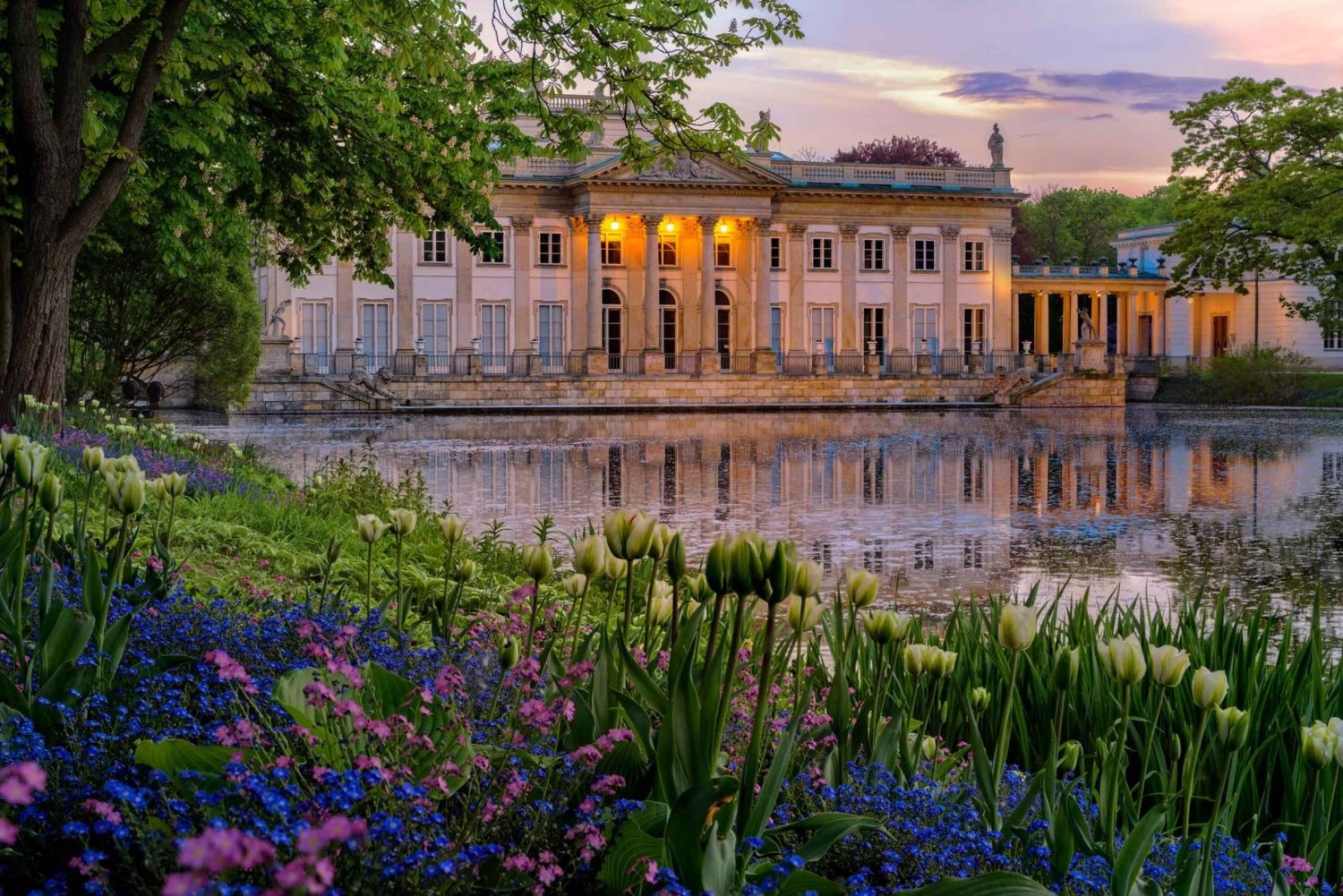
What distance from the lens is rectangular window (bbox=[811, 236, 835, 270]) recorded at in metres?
61.4

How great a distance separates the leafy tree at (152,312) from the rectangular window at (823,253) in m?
38.3

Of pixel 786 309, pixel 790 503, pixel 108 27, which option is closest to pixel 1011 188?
pixel 786 309

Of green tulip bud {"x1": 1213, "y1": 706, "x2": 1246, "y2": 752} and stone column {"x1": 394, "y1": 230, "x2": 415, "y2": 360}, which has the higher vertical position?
stone column {"x1": 394, "y1": 230, "x2": 415, "y2": 360}

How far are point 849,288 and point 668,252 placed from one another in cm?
788

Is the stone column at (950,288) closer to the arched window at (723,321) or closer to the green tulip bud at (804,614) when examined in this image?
the arched window at (723,321)

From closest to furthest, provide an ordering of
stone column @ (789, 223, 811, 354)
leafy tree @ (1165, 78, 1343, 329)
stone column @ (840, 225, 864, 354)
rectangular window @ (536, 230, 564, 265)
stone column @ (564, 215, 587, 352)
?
1. leafy tree @ (1165, 78, 1343, 329)
2. rectangular window @ (536, 230, 564, 265)
3. stone column @ (564, 215, 587, 352)
4. stone column @ (789, 223, 811, 354)
5. stone column @ (840, 225, 864, 354)

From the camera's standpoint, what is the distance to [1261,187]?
1689 inches

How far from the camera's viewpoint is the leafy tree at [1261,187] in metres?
42.2

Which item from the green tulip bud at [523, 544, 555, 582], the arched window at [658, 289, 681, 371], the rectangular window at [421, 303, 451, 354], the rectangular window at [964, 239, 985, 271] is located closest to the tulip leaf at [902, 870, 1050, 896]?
the green tulip bud at [523, 544, 555, 582]

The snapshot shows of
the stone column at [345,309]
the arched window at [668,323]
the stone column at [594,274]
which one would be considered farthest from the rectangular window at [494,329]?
the arched window at [668,323]

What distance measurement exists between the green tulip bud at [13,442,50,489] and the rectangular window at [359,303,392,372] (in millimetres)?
53780

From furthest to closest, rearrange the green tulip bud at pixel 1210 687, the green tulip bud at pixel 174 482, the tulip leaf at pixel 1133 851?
the green tulip bud at pixel 174 482 < the green tulip bud at pixel 1210 687 < the tulip leaf at pixel 1133 851

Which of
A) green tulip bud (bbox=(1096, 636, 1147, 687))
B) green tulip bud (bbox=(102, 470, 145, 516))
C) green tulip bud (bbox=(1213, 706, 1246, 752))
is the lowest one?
green tulip bud (bbox=(1213, 706, 1246, 752))

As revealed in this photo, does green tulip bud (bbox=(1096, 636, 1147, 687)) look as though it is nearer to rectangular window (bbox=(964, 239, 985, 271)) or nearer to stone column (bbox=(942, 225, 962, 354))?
stone column (bbox=(942, 225, 962, 354))
